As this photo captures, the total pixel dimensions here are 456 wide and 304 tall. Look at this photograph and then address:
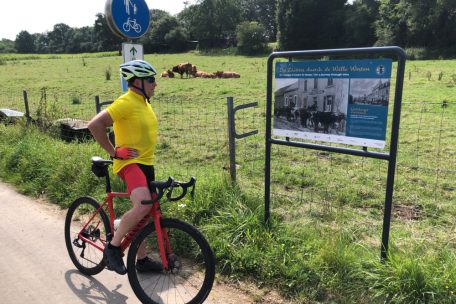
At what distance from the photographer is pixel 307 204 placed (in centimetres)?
509

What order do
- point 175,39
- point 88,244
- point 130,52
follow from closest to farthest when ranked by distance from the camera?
point 88,244
point 130,52
point 175,39

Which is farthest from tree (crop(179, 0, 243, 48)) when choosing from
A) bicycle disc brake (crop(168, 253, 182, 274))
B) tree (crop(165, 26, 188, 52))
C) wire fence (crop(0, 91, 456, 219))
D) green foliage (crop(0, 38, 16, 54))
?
bicycle disc brake (crop(168, 253, 182, 274))

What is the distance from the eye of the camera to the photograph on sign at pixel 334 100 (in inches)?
123

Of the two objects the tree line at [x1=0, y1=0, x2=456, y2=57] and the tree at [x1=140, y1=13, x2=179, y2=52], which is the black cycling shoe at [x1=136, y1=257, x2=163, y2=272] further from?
the tree at [x1=140, y1=13, x2=179, y2=52]

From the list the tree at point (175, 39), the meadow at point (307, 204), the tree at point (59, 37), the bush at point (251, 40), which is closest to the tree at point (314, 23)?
the bush at point (251, 40)

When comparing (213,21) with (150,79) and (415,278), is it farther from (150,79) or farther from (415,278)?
(415,278)

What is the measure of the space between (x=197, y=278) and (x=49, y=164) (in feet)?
12.8

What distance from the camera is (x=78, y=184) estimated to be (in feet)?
18.7

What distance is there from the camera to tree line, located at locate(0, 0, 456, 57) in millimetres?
50281

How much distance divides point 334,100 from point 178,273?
1955mm

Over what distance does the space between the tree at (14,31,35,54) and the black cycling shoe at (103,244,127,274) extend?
136 m

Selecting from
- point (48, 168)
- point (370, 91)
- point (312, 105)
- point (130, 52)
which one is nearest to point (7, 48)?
point (48, 168)

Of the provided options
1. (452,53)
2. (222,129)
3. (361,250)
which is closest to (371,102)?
(361,250)

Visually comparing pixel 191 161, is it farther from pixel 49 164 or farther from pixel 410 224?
pixel 410 224
